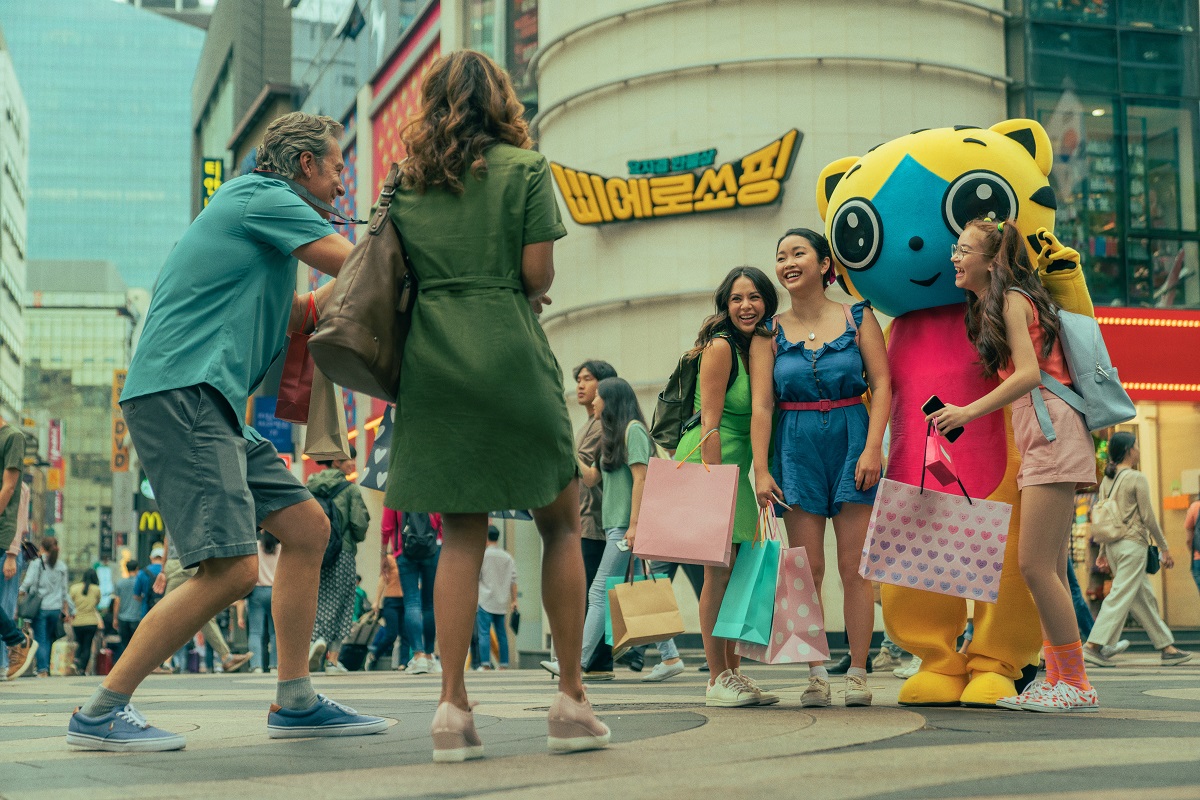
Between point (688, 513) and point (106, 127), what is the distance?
169888 mm

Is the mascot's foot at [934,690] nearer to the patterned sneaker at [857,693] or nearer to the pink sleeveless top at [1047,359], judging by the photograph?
the patterned sneaker at [857,693]

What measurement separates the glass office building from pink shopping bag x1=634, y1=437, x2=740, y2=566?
13978mm

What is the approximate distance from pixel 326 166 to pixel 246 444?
963mm

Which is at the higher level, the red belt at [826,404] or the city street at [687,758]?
the red belt at [826,404]

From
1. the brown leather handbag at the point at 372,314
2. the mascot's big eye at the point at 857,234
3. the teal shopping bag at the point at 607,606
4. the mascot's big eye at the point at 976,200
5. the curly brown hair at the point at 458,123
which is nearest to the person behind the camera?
the brown leather handbag at the point at 372,314

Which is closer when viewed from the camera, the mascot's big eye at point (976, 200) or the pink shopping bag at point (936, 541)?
the pink shopping bag at point (936, 541)

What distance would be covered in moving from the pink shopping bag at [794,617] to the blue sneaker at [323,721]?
5.10 feet

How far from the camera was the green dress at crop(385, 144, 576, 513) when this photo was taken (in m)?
3.69

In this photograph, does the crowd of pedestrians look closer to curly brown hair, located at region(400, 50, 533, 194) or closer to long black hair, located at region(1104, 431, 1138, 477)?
curly brown hair, located at region(400, 50, 533, 194)

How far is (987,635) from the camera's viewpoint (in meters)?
5.26

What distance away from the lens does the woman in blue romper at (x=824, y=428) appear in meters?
5.38

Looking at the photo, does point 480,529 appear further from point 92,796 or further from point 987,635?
point 987,635

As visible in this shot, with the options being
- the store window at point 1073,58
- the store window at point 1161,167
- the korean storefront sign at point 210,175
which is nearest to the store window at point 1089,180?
the store window at point 1073,58

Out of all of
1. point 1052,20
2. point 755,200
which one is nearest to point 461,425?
point 755,200
